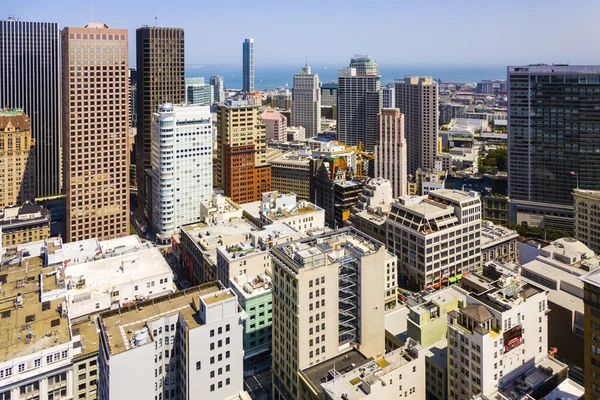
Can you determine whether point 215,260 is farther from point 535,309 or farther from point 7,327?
point 535,309

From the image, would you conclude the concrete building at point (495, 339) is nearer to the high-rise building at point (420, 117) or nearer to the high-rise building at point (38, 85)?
the high-rise building at point (420, 117)

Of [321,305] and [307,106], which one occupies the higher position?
[307,106]

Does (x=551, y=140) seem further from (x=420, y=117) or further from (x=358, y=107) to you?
(x=358, y=107)

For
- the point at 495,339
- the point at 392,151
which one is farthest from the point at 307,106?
the point at 495,339

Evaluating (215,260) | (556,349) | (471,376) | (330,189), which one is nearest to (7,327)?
(215,260)

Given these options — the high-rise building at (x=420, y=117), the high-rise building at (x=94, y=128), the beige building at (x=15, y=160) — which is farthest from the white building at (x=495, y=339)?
the high-rise building at (x=420, y=117)
